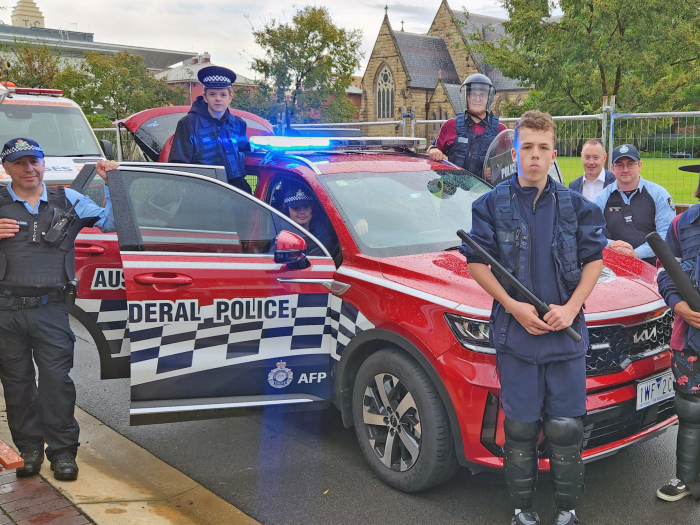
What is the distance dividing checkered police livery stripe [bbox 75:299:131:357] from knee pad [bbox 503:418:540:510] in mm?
2371

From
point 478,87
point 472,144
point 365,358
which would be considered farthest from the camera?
point 472,144

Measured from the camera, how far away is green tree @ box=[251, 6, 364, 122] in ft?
80.4

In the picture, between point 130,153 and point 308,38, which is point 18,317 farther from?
point 308,38

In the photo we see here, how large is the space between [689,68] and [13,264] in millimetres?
18024

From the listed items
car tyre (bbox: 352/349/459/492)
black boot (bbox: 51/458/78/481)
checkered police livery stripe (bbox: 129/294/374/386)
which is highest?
checkered police livery stripe (bbox: 129/294/374/386)

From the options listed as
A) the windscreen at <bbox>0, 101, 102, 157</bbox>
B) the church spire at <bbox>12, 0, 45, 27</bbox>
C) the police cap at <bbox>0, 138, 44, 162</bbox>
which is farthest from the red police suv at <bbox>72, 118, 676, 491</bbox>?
the church spire at <bbox>12, 0, 45, 27</bbox>

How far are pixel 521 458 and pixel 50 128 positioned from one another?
28.3 feet

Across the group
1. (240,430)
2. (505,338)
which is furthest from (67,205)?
(505,338)

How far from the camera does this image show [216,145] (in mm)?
5066

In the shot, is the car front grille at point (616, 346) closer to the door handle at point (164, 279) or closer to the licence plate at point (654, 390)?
the licence plate at point (654, 390)

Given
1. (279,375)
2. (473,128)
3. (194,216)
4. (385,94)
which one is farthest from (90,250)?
(385,94)

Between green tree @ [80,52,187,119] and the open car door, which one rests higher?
green tree @ [80,52,187,119]

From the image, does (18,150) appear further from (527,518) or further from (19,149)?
(527,518)

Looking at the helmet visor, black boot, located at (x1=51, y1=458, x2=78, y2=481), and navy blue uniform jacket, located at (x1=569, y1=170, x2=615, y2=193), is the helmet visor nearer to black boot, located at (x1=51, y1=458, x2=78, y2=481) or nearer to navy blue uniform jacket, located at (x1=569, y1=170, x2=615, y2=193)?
navy blue uniform jacket, located at (x1=569, y1=170, x2=615, y2=193)
